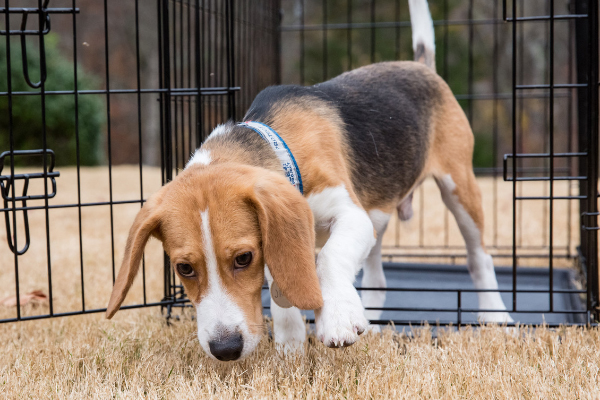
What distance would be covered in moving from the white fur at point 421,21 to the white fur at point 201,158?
192cm

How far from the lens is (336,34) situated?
16016mm

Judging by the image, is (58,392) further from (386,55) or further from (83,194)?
(386,55)

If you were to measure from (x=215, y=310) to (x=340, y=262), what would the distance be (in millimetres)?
538

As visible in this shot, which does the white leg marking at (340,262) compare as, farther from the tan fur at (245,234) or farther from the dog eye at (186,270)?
the dog eye at (186,270)

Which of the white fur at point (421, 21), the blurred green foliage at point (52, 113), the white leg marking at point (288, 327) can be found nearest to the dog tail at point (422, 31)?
the white fur at point (421, 21)

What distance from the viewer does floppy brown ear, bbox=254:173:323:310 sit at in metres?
2.25

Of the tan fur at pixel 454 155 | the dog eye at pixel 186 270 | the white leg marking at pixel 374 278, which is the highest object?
the tan fur at pixel 454 155

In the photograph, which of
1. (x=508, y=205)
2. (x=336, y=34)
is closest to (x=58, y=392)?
(x=508, y=205)

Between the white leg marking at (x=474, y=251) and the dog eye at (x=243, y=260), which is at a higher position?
the dog eye at (x=243, y=260)

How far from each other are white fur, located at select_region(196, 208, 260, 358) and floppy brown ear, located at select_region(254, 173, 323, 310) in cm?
18

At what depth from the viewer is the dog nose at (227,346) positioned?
2162 millimetres

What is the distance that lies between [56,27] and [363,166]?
16986mm

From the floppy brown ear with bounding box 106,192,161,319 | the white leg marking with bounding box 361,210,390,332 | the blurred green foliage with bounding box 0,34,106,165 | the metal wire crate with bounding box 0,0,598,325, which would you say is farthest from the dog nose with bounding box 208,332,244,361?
the blurred green foliage with bounding box 0,34,106,165

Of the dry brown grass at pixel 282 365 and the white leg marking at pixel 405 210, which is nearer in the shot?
the dry brown grass at pixel 282 365
